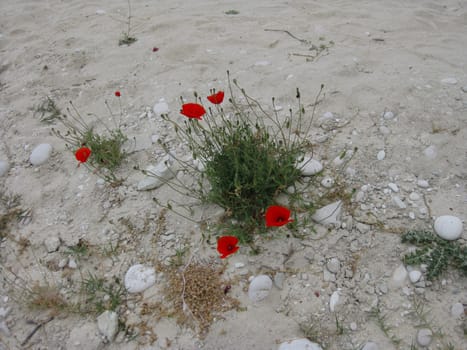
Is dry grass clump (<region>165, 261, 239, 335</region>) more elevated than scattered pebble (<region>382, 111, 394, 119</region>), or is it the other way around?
scattered pebble (<region>382, 111, 394, 119</region>)

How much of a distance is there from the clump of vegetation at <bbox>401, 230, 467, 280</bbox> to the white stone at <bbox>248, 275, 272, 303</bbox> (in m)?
0.66

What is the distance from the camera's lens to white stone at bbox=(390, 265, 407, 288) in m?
1.62

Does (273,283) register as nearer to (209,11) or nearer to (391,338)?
(391,338)

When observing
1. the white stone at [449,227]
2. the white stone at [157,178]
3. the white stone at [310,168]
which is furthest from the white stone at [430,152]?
the white stone at [157,178]

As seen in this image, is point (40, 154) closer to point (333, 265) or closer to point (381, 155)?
point (333, 265)

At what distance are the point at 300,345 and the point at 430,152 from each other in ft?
4.74

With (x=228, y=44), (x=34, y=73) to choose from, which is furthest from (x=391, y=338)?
(x=34, y=73)

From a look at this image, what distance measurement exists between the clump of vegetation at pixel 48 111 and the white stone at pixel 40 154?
0.45m

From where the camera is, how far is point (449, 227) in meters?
1.71

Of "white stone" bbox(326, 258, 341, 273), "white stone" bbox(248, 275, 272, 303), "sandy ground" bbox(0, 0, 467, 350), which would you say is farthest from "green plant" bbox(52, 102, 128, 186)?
"white stone" bbox(326, 258, 341, 273)

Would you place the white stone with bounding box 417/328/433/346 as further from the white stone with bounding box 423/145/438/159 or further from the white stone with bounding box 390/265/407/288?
the white stone with bounding box 423/145/438/159

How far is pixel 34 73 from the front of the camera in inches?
142

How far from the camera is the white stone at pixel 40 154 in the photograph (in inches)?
102

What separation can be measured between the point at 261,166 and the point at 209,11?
333cm
